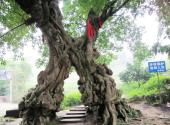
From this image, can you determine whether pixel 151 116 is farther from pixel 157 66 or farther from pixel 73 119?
pixel 73 119

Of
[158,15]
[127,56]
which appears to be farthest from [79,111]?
[127,56]

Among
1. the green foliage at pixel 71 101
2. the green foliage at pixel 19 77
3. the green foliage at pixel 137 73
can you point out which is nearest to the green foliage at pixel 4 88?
the green foliage at pixel 19 77

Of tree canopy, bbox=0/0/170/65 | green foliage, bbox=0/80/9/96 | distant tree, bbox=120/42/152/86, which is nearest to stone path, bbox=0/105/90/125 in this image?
tree canopy, bbox=0/0/170/65

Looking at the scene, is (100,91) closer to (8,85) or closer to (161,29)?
(161,29)

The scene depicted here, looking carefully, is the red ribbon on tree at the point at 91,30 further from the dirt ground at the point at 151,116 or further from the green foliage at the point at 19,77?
the green foliage at the point at 19,77

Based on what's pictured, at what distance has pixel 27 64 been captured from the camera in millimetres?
28375

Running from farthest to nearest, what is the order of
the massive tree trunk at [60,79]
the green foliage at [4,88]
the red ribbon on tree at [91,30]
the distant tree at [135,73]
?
the green foliage at [4,88], the distant tree at [135,73], the red ribbon on tree at [91,30], the massive tree trunk at [60,79]

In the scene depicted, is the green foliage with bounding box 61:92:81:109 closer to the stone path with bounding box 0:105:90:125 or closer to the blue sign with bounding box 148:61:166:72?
the stone path with bounding box 0:105:90:125

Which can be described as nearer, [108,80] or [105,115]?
[105,115]

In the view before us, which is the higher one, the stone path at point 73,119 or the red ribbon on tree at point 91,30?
the red ribbon on tree at point 91,30

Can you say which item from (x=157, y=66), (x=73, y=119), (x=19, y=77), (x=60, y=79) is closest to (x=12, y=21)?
(x=60, y=79)

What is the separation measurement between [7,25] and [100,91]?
142 inches

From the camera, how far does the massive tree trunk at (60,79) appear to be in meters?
Answer: 7.64

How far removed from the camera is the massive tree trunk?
764 centimetres
